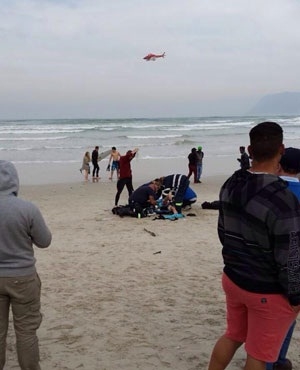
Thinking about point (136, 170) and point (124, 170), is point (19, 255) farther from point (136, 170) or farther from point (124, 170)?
point (136, 170)

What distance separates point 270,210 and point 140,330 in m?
2.36

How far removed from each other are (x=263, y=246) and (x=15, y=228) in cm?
142

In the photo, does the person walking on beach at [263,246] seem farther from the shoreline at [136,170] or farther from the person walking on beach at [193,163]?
the shoreline at [136,170]

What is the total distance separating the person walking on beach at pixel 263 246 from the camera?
2.29m

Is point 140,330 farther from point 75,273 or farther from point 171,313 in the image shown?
point 75,273

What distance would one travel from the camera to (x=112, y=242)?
779 centimetres

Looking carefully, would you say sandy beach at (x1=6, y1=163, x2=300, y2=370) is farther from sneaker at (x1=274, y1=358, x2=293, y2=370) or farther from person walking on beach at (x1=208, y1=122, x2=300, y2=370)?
person walking on beach at (x1=208, y1=122, x2=300, y2=370)

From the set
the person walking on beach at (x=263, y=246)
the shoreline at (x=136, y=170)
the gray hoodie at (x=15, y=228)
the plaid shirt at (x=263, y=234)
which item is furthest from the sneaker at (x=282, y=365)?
the shoreline at (x=136, y=170)

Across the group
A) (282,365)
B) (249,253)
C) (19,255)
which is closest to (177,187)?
(282,365)

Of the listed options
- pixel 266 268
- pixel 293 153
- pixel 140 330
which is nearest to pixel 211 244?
pixel 140 330

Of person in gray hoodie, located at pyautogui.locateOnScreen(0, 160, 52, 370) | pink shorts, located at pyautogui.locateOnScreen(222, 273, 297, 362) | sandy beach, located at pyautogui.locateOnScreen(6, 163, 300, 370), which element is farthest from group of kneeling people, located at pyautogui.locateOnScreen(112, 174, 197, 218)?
pink shorts, located at pyautogui.locateOnScreen(222, 273, 297, 362)

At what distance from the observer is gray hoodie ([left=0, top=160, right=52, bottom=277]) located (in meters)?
2.81

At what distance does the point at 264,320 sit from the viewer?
2.43 metres

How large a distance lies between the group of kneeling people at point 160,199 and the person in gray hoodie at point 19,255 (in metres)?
7.02
